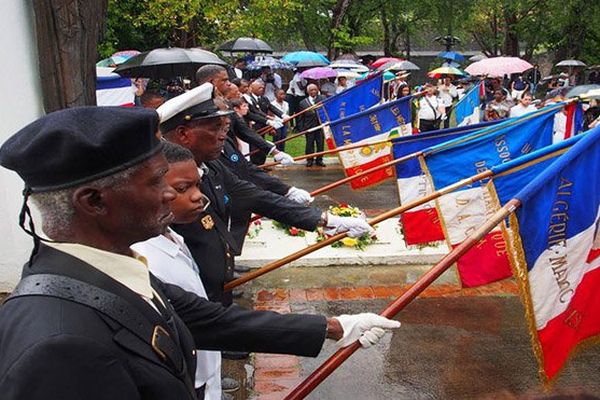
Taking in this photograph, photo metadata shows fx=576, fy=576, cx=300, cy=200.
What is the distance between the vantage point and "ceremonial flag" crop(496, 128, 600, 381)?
3021 mm

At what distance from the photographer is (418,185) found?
18.6ft

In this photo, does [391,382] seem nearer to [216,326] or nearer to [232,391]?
[232,391]

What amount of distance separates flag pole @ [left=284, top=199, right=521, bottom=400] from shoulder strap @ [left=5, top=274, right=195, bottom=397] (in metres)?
0.98

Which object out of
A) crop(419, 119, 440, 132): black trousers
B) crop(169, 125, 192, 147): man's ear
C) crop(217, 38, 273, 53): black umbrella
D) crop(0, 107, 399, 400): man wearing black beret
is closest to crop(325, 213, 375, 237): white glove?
crop(169, 125, 192, 147): man's ear

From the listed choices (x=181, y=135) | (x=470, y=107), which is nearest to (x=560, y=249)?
(x=181, y=135)

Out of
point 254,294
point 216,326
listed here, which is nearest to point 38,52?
point 254,294

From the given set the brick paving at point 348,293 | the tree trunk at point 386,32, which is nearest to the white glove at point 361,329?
the brick paving at point 348,293

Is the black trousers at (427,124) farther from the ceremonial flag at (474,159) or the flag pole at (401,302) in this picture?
the flag pole at (401,302)

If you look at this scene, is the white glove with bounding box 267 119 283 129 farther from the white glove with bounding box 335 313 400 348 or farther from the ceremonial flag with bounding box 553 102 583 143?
the white glove with bounding box 335 313 400 348

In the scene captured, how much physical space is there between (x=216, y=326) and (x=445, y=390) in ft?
7.93

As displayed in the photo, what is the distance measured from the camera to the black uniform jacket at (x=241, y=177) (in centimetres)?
507

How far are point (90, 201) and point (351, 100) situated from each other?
8.76 metres

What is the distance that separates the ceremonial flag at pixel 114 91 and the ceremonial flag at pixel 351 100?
316 cm

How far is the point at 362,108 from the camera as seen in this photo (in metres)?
9.84
